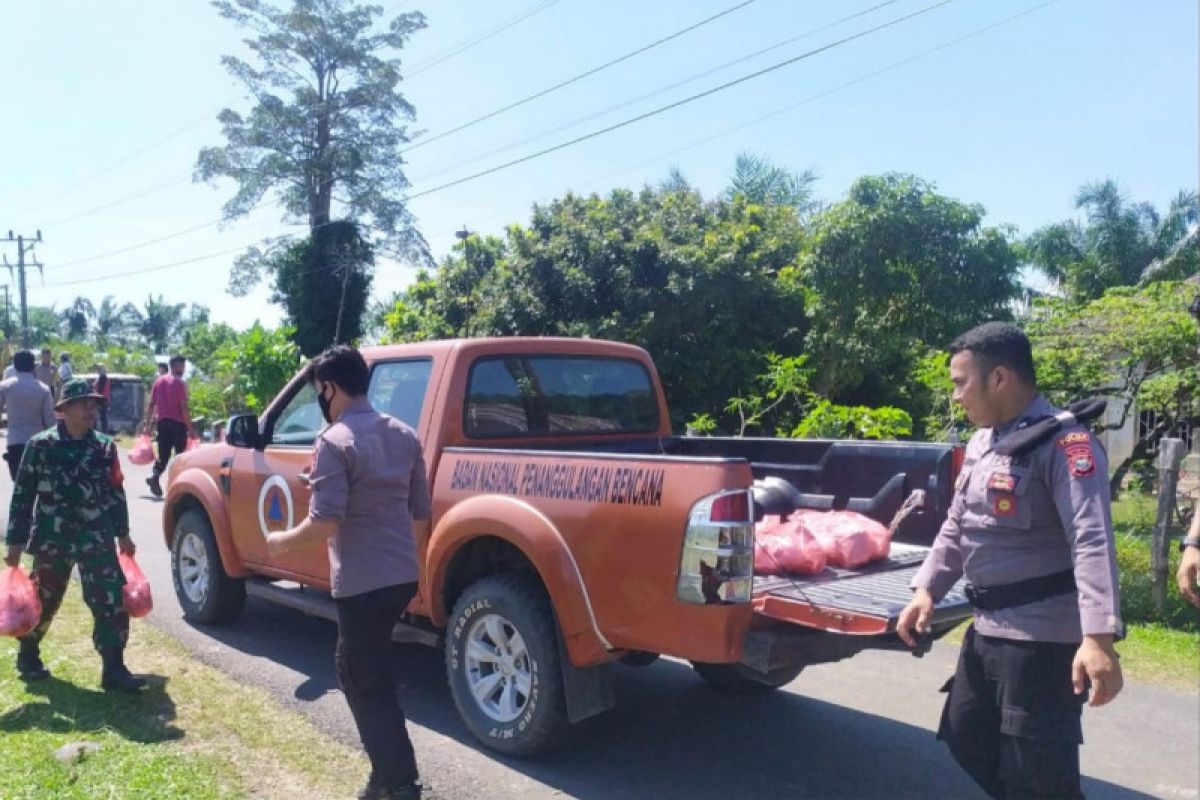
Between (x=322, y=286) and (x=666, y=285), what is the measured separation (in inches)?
877

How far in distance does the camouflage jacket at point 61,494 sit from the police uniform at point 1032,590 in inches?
169

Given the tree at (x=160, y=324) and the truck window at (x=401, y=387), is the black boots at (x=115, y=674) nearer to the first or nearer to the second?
the truck window at (x=401, y=387)

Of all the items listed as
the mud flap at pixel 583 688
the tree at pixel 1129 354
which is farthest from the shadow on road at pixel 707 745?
the tree at pixel 1129 354

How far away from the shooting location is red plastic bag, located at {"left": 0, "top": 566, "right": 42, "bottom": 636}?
504 centimetres

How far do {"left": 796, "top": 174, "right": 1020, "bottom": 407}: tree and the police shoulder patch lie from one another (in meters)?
8.54

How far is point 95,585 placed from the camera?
17.2 feet

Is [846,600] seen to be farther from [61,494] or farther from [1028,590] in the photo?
[61,494]

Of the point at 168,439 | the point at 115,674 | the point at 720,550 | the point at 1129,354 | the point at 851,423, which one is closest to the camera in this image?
the point at 720,550

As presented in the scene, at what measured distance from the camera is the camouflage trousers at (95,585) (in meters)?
5.18

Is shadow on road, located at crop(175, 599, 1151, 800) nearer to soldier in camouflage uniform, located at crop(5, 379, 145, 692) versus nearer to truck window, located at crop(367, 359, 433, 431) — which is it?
soldier in camouflage uniform, located at crop(5, 379, 145, 692)

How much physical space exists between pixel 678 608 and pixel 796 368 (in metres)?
7.20

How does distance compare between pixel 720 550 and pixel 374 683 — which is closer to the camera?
pixel 720 550

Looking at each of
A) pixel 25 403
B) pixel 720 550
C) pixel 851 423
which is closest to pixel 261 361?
pixel 25 403

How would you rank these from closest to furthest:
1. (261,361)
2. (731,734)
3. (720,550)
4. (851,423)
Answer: (720,550) → (731,734) → (851,423) → (261,361)
